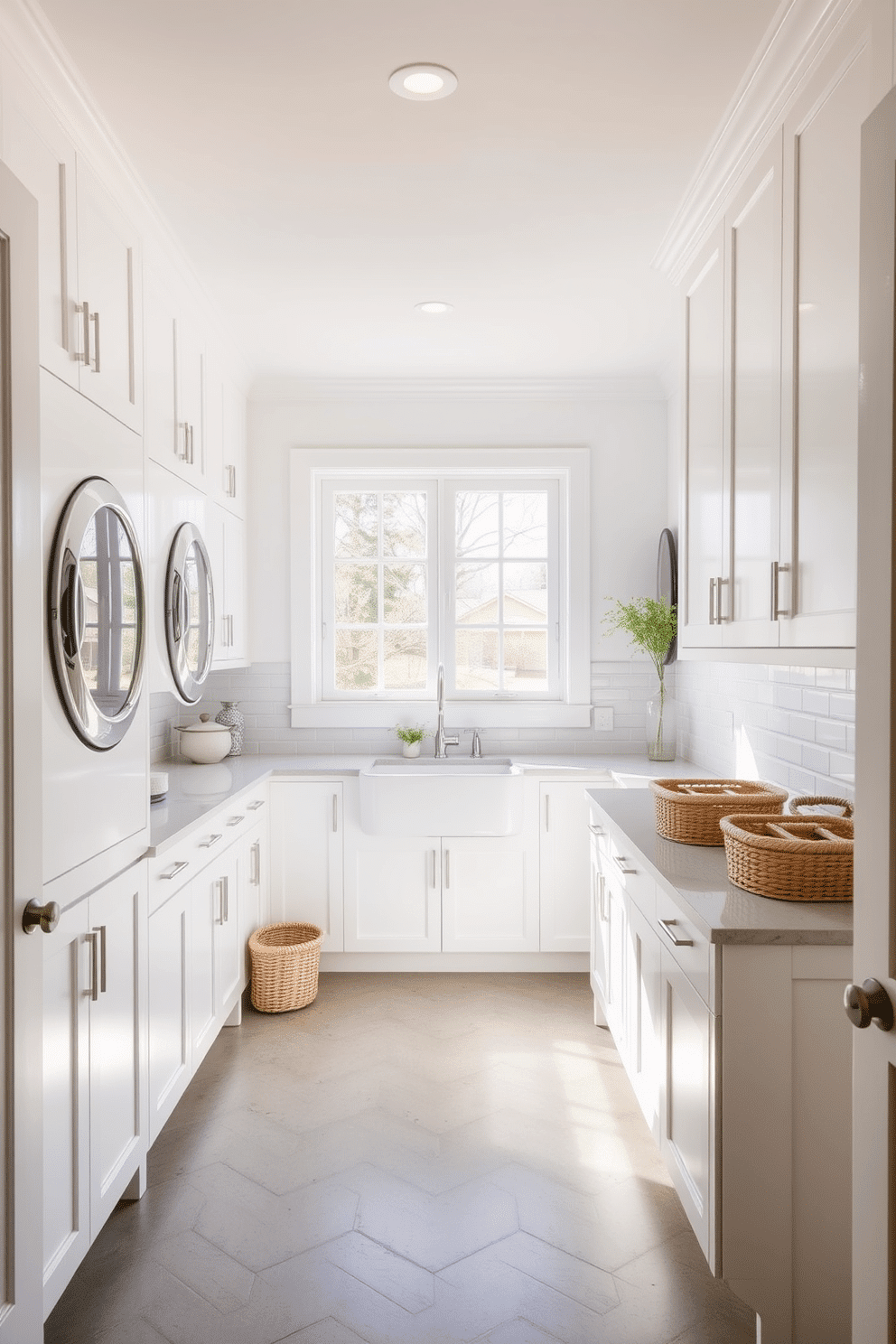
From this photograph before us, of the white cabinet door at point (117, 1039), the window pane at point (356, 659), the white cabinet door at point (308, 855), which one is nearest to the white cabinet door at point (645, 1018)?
the white cabinet door at point (117, 1039)

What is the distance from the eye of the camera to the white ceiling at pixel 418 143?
1772 millimetres

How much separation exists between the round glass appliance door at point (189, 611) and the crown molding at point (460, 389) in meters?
1.25

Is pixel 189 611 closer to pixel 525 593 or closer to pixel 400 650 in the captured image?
pixel 400 650

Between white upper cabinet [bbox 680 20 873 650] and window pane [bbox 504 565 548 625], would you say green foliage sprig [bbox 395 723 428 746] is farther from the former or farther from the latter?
white upper cabinet [bbox 680 20 873 650]

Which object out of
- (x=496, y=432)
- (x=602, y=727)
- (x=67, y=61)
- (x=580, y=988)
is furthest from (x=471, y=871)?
(x=67, y=61)

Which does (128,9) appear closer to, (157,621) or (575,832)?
(157,621)

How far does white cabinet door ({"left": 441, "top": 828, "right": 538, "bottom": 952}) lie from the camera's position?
3.75m

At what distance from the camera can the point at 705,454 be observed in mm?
2439

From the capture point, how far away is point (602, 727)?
4234 millimetres

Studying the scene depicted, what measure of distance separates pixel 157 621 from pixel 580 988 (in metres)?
2.29

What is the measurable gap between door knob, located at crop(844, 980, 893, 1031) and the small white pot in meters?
3.15

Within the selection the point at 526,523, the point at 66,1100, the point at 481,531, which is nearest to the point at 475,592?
the point at 481,531

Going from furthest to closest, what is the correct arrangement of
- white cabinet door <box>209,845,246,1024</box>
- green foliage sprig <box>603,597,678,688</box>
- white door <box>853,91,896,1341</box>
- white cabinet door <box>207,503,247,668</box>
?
green foliage sprig <box>603,597,678,688</box> → white cabinet door <box>207,503,247,668</box> → white cabinet door <box>209,845,246,1024</box> → white door <box>853,91,896,1341</box>

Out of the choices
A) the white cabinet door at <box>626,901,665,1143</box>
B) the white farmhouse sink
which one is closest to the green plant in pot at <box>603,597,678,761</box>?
the white farmhouse sink
